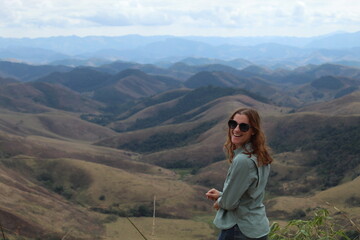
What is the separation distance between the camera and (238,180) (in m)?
6.01

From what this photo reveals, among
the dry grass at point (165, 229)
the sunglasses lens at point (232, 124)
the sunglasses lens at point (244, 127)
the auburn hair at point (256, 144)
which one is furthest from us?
the dry grass at point (165, 229)

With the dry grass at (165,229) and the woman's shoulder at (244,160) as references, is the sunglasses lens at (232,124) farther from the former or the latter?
the dry grass at (165,229)

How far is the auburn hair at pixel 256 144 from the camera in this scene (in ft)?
Result: 20.6

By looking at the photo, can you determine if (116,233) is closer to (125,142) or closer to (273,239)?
(273,239)

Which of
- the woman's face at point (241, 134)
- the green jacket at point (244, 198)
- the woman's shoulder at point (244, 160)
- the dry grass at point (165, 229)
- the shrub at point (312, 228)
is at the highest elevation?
the woman's face at point (241, 134)

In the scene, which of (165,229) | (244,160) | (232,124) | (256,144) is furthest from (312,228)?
(165,229)

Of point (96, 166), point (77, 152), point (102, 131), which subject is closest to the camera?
point (96, 166)

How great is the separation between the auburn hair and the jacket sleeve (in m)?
0.24

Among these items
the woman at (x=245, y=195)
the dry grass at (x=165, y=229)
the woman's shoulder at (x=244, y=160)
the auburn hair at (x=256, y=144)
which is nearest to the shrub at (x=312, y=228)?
the woman at (x=245, y=195)

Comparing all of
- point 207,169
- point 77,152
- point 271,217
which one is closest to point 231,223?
point 271,217

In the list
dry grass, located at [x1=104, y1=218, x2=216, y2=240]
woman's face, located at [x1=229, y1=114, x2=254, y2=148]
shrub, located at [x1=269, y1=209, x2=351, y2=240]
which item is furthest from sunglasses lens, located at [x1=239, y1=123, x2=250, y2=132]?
dry grass, located at [x1=104, y1=218, x2=216, y2=240]

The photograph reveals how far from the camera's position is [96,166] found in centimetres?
8275

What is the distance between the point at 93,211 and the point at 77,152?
1867 inches

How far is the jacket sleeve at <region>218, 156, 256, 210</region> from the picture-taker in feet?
19.6
